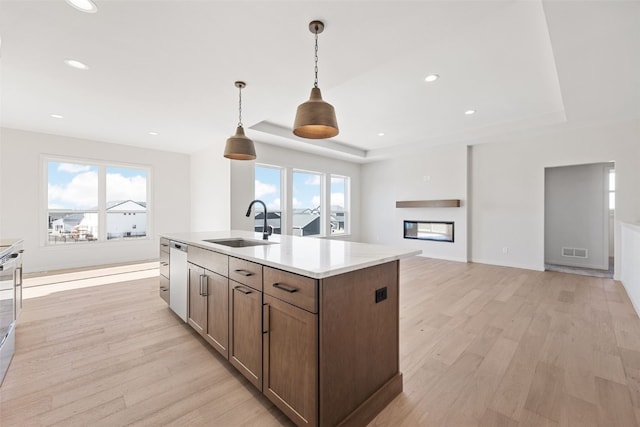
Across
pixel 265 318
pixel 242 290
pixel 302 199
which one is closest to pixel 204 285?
pixel 242 290

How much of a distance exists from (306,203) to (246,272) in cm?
540

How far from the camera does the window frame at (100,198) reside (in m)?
5.00

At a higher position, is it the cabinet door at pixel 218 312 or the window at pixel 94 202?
the window at pixel 94 202

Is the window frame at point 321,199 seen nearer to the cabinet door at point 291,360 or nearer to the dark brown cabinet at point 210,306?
the dark brown cabinet at point 210,306

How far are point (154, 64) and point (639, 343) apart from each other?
511cm

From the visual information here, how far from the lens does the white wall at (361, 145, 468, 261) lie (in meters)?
6.09

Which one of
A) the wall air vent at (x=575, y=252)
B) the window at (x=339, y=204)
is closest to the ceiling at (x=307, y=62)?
the wall air vent at (x=575, y=252)

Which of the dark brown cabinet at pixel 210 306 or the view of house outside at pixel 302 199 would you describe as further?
the view of house outside at pixel 302 199

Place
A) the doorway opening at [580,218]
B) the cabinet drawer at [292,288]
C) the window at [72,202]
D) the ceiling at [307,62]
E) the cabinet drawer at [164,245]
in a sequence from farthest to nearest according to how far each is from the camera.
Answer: the doorway opening at [580,218], the window at [72,202], the cabinet drawer at [164,245], the ceiling at [307,62], the cabinet drawer at [292,288]

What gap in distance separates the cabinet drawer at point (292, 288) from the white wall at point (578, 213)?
21.8 ft

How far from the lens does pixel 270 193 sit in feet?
20.5

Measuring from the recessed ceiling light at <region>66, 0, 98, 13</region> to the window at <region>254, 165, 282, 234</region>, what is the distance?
3.95m

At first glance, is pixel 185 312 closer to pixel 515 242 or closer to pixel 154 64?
pixel 154 64

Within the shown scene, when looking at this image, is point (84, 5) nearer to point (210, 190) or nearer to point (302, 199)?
point (210, 190)
